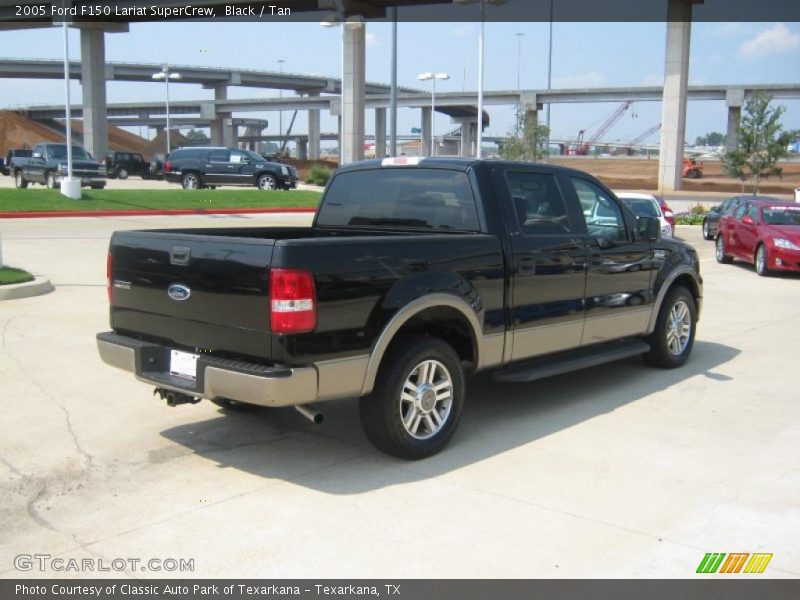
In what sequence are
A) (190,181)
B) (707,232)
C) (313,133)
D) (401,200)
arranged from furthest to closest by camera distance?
(313,133), (190,181), (707,232), (401,200)

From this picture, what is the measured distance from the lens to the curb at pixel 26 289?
1047 centimetres

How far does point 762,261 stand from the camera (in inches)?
624

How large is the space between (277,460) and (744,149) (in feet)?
129

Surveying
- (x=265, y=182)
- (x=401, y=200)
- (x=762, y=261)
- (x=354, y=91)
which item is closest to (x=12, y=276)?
(x=401, y=200)

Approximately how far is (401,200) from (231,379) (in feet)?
7.27

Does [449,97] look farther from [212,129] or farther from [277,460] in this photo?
[277,460]

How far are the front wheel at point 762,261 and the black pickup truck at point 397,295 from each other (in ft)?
31.7

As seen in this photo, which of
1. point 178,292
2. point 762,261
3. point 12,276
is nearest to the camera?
point 178,292

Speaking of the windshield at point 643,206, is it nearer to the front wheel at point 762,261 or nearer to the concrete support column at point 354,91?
the front wheel at point 762,261

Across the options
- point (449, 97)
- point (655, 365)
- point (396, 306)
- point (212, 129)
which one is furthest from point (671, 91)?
point (212, 129)

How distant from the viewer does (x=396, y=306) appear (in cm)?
496

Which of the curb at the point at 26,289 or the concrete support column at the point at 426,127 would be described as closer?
the curb at the point at 26,289

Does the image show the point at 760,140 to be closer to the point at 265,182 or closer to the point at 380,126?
the point at 265,182

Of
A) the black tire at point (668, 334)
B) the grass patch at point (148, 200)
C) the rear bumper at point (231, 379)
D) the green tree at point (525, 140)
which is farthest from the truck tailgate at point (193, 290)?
the green tree at point (525, 140)
